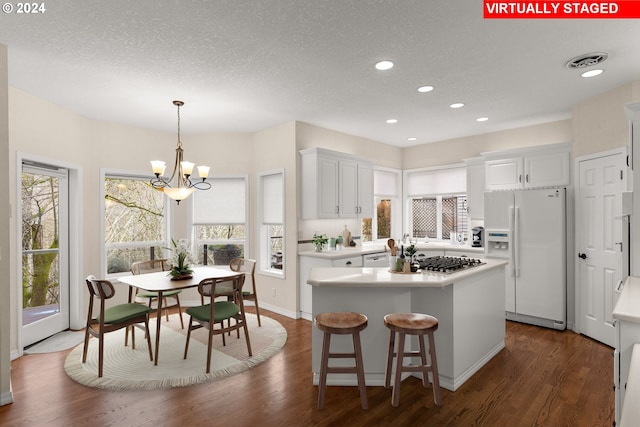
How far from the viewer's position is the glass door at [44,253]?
12.8 ft

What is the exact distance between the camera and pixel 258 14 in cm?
230

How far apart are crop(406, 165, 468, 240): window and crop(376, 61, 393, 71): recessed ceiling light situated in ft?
11.3

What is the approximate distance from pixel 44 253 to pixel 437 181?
6.00 metres

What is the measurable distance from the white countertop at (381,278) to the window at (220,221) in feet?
9.09

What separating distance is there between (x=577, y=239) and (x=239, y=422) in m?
4.30

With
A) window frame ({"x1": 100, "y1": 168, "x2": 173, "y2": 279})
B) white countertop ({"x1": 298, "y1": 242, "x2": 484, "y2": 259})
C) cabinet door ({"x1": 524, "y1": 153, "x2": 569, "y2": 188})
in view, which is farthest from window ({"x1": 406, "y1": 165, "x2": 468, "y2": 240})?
window frame ({"x1": 100, "y1": 168, "x2": 173, "y2": 279})

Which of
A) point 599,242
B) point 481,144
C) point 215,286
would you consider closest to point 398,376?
point 215,286

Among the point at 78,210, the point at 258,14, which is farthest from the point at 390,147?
the point at 78,210

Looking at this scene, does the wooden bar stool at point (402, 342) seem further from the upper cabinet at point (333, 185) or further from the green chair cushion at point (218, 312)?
the upper cabinet at point (333, 185)

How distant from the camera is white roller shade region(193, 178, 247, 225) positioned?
18.2ft

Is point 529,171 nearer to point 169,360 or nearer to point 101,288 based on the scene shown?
point 169,360

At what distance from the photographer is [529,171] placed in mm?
4750

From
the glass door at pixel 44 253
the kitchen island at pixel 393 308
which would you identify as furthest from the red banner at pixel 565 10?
the glass door at pixel 44 253

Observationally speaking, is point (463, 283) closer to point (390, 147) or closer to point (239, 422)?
point (239, 422)
